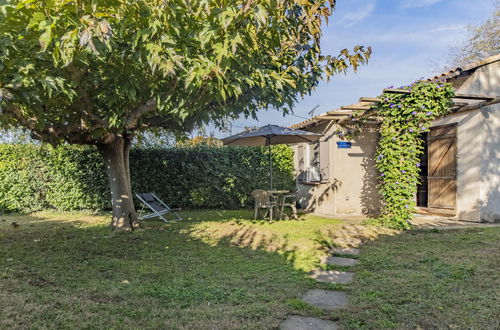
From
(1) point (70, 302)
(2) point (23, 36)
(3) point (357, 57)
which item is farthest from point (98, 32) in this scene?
(3) point (357, 57)

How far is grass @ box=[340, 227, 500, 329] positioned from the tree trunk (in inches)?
191

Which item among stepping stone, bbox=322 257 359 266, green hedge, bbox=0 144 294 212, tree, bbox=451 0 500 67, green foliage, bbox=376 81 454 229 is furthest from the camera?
tree, bbox=451 0 500 67

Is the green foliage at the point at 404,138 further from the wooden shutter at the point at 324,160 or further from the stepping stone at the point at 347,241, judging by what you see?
the wooden shutter at the point at 324,160

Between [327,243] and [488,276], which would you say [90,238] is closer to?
[327,243]

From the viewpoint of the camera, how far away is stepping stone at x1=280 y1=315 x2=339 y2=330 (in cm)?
268

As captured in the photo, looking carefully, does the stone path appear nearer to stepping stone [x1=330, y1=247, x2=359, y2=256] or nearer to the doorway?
stepping stone [x1=330, y1=247, x2=359, y2=256]

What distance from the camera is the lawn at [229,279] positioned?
2.81m

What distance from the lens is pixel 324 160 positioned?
9.78 meters

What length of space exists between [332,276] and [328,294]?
62 cm

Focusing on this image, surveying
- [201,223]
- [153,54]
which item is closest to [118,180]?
[201,223]

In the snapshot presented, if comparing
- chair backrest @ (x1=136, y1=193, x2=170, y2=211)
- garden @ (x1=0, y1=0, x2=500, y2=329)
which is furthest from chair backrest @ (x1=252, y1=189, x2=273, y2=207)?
chair backrest @ (x1=136, y1=193, x2=170, y2=211)

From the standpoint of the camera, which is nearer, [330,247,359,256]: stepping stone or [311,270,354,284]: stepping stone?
[311,270,354,284]: stepping stone

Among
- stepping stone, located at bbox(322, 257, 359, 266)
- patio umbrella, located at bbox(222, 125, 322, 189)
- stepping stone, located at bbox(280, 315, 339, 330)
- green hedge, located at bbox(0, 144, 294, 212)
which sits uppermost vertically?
patio umbrella, located at bbox(222, 125, 322, 189)

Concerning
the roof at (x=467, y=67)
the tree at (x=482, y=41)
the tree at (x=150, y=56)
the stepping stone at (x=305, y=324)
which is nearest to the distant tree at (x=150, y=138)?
the tree at (x=150, y=56)
